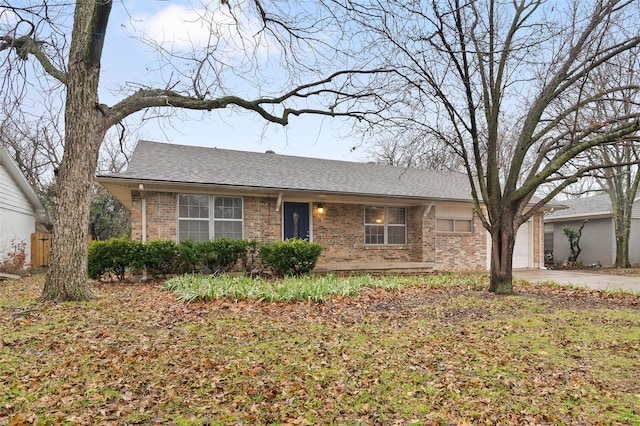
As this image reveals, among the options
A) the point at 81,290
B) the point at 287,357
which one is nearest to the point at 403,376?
the point at 287,357

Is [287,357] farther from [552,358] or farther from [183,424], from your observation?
[552,358]

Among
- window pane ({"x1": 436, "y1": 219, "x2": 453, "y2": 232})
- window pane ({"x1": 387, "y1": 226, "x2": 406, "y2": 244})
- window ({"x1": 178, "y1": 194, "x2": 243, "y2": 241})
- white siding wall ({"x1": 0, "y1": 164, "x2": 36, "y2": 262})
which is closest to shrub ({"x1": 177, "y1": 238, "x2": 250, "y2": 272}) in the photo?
window ({"x1": 178, "y1": 194, "x2": 243, "y2": 241})

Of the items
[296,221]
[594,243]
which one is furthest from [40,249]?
[594,243]

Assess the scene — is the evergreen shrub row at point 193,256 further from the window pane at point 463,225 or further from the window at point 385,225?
the window pane at point 463,225

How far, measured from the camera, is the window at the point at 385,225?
543 inches

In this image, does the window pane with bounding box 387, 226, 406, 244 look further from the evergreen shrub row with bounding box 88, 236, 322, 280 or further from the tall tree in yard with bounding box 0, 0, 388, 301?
the tall tree in yard with bounding box 0, 0, 388, 301

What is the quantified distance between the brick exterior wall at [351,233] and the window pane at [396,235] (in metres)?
0.24

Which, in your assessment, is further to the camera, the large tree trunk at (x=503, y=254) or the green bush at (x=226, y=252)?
the green bush at (x=226, y=252)

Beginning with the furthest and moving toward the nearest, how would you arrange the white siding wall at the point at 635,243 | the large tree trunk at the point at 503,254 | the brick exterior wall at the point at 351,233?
the white siding wall at the point at 635,243 < the brick exterior wall at the point at 351,233 < the large tree trunk at the point at 503,254

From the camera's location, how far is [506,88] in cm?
838

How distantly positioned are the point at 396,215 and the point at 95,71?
416 inches

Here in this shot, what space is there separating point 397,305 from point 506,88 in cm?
533

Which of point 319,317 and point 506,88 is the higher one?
point 506,88

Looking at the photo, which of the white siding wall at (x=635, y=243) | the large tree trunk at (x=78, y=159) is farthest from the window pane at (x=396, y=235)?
the white siding wall at (x=635, y=243)
